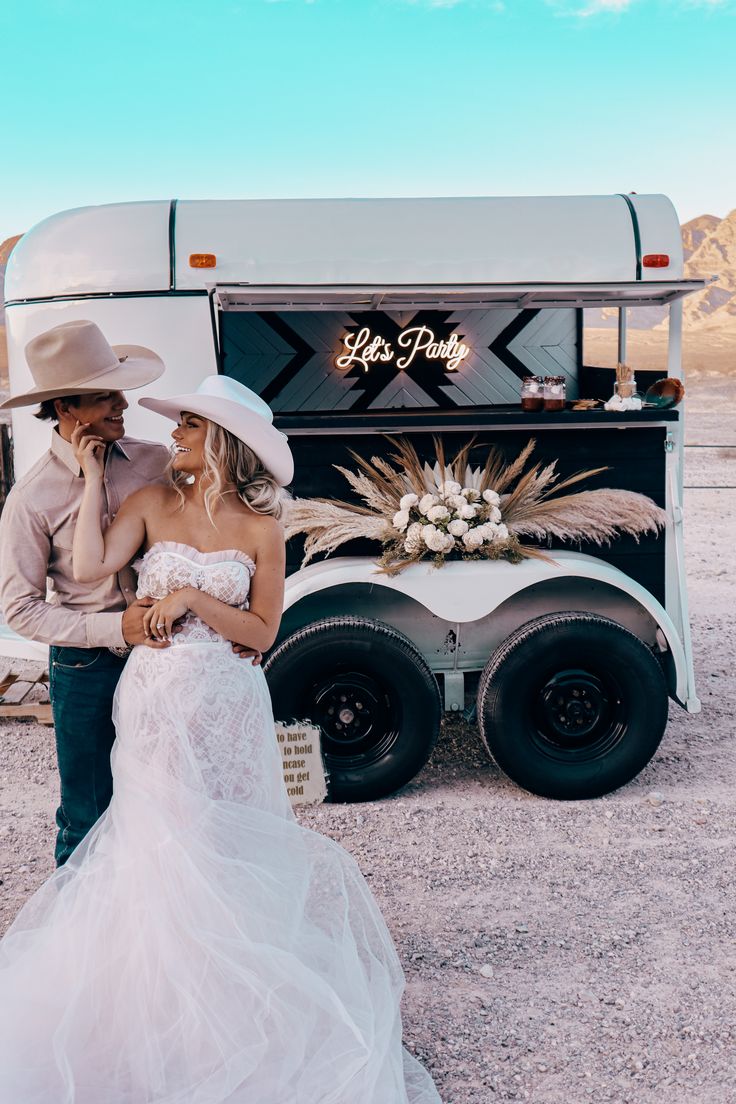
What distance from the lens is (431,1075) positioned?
297 cm

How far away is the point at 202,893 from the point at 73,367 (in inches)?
59.3

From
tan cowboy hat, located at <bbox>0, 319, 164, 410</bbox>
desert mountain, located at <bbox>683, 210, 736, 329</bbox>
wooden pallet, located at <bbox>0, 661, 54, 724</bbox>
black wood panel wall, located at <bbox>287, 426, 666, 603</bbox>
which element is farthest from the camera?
desert mountain, located at <bbox>683, 210, 736, 329</bbox>

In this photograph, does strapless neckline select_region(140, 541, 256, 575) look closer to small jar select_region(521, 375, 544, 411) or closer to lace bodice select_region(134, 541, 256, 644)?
lace bodice select_region(134, 541, 256, 644)

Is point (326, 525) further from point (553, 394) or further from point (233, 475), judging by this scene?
point (233, 475)

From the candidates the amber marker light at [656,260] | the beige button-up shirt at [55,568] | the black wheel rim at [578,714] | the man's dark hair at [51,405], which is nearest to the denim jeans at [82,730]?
the beige button-up shirt at [55,568]

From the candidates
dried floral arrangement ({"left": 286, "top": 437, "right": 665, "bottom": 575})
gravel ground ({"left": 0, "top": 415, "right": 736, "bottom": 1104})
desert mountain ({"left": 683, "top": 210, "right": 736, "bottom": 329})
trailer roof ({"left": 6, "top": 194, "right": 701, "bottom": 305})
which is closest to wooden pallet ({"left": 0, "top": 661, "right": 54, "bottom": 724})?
gravel ground ({"left": 0, "top": 415, "right": 736, "bottom": 1104})

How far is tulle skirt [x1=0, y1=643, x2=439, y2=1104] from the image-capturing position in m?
2.50

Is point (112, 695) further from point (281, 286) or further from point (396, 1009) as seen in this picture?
point (281, 286)

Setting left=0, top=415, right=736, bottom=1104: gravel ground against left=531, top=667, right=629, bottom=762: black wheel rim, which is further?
left=531, top=667, right=629, bottom=762: black wheel rim

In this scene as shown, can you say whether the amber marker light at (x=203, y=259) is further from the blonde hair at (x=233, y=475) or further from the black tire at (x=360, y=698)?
the blonde hair at (x=233, y=475)

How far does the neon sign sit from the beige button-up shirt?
10.6 feet

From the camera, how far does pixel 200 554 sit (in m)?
2.81

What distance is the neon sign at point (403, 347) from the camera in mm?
6059

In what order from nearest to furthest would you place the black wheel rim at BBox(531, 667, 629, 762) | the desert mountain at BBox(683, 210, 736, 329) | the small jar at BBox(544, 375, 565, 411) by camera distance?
the black wheel rim at BBox(531, 667, 629, 762) → the small jar at BBox(544, 375, 565, 411) → the desert mountain at BBox(683, 210, 736, 329)
